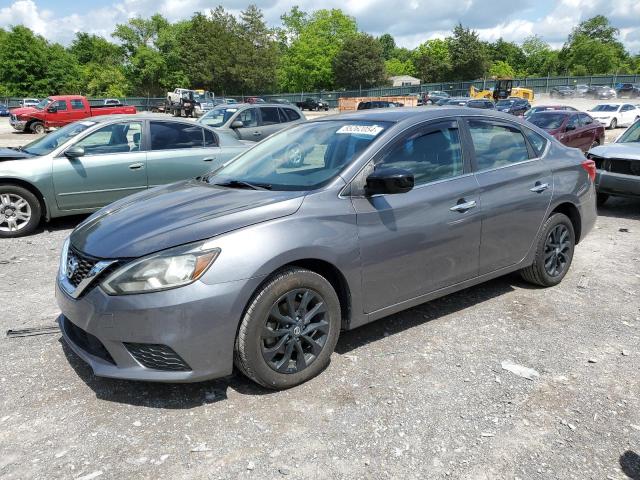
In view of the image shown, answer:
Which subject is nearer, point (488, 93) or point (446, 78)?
point (488, 93)

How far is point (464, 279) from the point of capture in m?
4.21

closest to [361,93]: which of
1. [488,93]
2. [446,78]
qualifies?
[488,93]

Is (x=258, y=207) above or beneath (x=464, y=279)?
above

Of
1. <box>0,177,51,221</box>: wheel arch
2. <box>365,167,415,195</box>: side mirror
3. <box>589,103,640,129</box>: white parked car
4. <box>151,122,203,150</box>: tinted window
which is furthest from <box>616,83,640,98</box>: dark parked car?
<box>365,167,415,195</box>: side mirror

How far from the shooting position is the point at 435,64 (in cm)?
9812

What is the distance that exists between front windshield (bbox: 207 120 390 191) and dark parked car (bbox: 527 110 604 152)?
12584mm

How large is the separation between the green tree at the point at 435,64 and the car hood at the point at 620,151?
285ft

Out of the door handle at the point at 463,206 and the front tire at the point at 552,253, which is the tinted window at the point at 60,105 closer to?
the front tire at the point at 552,253

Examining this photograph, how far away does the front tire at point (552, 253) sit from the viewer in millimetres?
4840

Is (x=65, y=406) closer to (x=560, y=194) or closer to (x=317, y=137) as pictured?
(x=317, y=137)

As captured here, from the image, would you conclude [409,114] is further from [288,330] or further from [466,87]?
[466,87]

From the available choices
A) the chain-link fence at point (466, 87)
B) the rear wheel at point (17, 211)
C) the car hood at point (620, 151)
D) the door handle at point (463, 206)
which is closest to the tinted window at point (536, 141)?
the door handle at point (463, 206)

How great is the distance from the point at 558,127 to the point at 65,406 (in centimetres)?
1506

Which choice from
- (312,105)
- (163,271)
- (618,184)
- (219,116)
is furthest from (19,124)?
(312,105)
